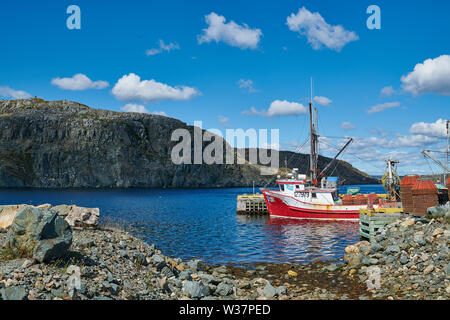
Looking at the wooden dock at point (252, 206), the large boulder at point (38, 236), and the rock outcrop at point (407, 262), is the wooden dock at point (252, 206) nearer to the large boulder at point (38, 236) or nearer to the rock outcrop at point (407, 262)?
the rock outcrop at point (407, 262)

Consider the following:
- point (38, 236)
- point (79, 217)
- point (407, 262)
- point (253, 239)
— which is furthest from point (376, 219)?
point (38, 236)

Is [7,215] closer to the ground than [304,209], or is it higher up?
higher up

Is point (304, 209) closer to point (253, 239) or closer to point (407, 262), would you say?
point (253, 239)

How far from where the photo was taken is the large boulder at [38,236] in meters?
11.6

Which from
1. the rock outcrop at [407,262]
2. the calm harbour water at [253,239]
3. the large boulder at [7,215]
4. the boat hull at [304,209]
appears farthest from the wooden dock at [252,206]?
the large boulder at [7,215]

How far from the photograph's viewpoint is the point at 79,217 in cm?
2094

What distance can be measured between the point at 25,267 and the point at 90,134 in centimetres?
19952

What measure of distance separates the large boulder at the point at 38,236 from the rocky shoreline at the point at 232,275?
1.06ft

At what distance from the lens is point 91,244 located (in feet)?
50.0

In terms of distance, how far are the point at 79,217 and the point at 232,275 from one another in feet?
33.9

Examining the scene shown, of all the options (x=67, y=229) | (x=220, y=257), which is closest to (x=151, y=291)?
(x=67, y=229)

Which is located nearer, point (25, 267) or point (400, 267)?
point (25, 267)

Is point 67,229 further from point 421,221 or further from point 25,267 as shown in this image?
point 421,221
